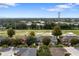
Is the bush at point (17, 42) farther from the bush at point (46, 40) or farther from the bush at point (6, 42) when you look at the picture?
the bush at point (46, 40)

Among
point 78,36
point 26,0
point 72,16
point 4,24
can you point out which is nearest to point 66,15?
point 72,16

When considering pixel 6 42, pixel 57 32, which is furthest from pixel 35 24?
pixel 6 42

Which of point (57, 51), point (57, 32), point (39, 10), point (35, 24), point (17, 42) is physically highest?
point (39, 10)

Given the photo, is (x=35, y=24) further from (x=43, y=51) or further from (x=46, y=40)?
(x=43, y=51)

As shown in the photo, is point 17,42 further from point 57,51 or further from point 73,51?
point 73,51

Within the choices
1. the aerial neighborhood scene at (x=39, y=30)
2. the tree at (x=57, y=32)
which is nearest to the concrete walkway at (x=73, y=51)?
the aerial neighborhood scene at (x=39, y=30)

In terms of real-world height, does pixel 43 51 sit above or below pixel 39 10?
below

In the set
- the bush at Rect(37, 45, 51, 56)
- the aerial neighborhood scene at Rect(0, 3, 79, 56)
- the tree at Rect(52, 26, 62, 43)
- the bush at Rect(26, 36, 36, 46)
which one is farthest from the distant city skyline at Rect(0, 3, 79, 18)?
the bush at Rect(37, 45, 51, 56)
